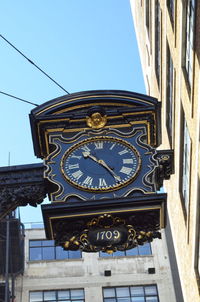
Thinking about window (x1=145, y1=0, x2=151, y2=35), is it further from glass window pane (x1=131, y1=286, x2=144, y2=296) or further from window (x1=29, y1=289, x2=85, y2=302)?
window (x1=29, y1=289, x2=85, y2=302)

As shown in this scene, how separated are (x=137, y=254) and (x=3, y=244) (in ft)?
25.2

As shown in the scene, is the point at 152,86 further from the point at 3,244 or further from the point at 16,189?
the point at 16,189

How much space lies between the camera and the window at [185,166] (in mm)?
23391

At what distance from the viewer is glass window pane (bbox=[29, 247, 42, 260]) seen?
143 ft

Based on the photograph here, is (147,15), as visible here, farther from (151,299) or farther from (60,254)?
(60,254)

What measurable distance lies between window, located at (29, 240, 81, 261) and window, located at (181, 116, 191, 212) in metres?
18.5

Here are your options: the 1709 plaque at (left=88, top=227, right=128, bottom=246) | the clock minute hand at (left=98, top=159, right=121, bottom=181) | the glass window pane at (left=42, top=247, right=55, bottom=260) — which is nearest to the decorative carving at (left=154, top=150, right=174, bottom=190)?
the clock minute hand at (left=98, top=159, right=121, bottom=181)

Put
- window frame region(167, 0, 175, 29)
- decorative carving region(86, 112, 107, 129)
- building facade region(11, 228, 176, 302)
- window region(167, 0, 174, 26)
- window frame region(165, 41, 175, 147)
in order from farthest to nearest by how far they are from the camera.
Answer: building facade region(11, 228, 176, 302), window frame region(165, 41, 175, 147), window region(167, 0, 174, 26), window frame region(167, 0, 175, 29), decorative carving region(86, 112, 107, 129)

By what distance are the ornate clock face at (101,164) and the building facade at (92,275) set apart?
31945 mm

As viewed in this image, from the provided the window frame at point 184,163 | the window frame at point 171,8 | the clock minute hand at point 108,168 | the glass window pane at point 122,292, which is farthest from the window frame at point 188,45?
the glass window pane at point 122,292

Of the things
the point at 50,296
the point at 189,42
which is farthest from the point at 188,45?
the point at 50,296

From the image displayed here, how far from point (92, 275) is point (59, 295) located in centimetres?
229

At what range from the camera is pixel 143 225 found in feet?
30.5

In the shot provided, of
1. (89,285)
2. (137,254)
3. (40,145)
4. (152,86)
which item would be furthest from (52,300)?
(40,145)
